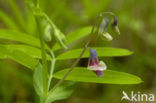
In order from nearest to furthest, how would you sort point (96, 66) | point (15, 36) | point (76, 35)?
1. point (96, 66)
2. point (15, 36)
3. point (76, 35)

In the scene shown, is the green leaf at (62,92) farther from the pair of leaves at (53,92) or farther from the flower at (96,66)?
the flower at (96,66)

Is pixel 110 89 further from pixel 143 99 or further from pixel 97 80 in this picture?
pixel 97 80

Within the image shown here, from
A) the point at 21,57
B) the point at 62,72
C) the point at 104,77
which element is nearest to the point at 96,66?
the point at 104,77

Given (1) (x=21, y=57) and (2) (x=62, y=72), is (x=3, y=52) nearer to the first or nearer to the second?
(1) (x=21, y=57)

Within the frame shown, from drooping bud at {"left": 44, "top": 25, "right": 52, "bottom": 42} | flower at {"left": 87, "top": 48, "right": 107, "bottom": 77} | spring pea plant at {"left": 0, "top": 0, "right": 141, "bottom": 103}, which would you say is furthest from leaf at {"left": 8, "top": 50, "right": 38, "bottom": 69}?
flower at {"left": 87, "top": 48, "right": 107, "bottom": 77}

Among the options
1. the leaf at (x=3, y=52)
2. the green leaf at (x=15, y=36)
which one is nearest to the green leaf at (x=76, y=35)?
the green leaf at (x=15, y=36)

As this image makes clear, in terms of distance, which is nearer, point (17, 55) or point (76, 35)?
point (17, 55)

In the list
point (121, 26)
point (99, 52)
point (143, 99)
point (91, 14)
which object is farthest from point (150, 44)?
point (99, 52)
